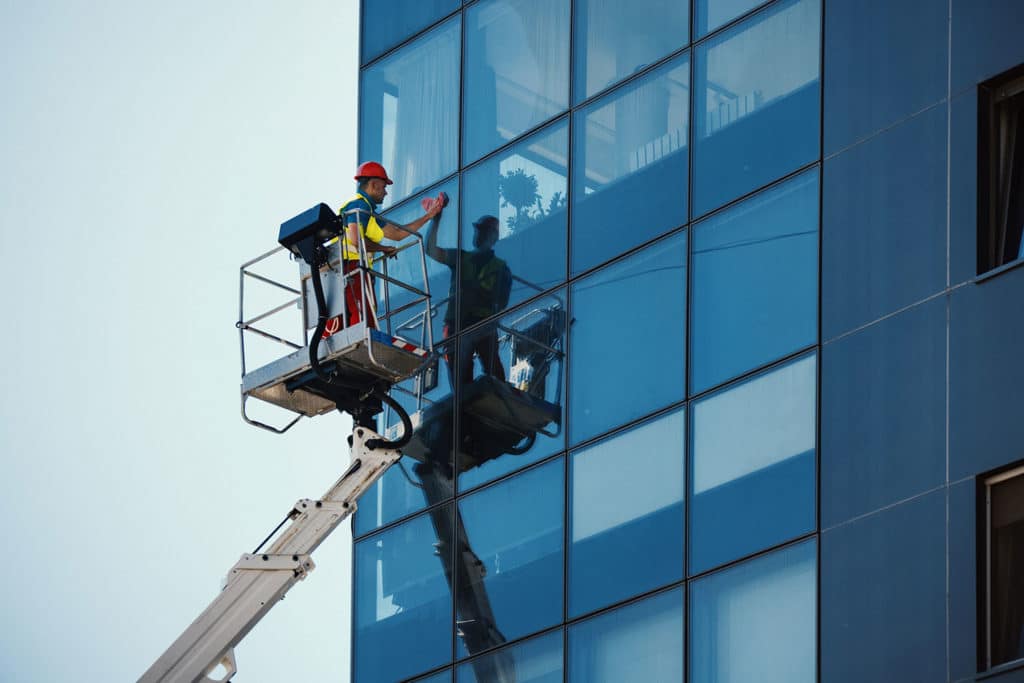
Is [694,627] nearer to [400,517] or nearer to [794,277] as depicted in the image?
[794,277]

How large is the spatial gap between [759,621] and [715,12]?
707 centimetres

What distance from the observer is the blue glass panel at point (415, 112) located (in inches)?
1051

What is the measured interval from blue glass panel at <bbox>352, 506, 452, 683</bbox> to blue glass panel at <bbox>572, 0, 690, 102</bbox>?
569cm

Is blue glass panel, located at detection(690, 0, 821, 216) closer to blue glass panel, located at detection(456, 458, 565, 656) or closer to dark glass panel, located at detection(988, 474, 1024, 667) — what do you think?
blue glass panel, located at detection(456, 458, 565, 656)

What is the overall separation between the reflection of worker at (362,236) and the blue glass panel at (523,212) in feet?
3.89

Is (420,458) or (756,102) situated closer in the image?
(756,102)

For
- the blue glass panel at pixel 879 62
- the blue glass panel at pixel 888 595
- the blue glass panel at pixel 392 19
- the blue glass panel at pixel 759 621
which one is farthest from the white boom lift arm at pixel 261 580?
the blue glass panel at pixel 392 19

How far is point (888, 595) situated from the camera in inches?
708

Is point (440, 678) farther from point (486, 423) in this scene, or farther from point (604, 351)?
point (604, 351)

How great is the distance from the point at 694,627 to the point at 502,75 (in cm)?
867

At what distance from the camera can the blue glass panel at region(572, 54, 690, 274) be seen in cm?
2248

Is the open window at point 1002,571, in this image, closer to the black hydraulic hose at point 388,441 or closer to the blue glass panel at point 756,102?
the blue glass panel at point 756,102

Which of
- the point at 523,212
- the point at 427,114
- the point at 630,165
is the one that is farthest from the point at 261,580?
the point at 427,114

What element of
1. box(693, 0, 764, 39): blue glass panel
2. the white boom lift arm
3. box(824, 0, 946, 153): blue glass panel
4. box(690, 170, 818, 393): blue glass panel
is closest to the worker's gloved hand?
the white boom lift arm
